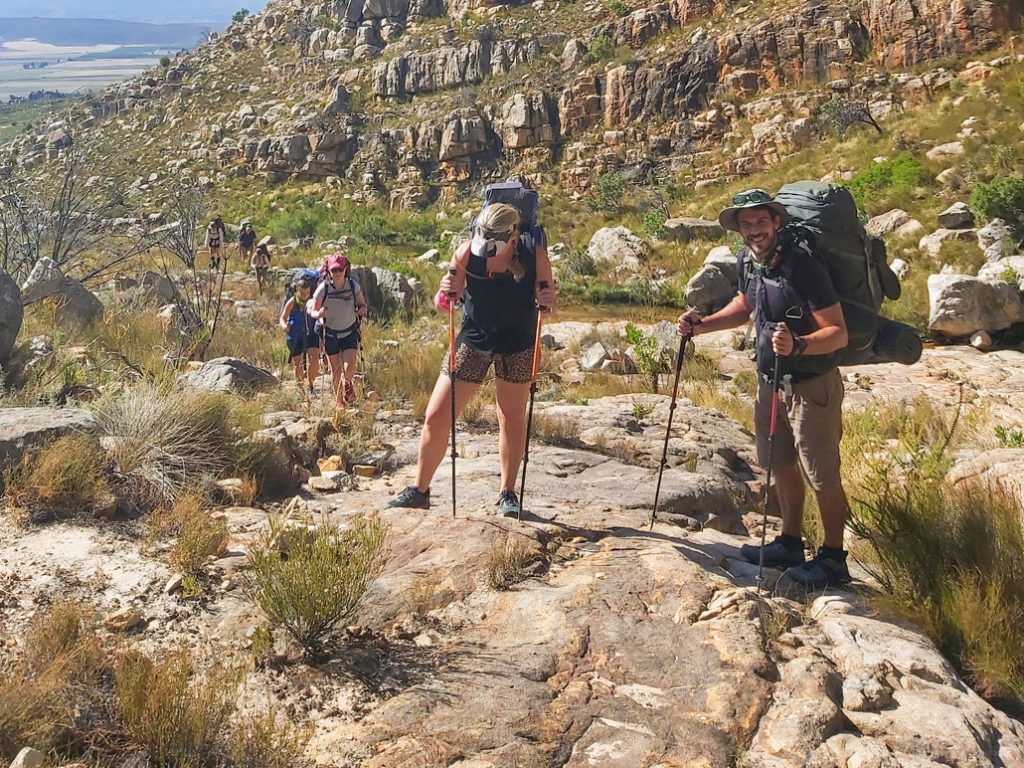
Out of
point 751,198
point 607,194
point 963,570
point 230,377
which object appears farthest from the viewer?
point 607,194

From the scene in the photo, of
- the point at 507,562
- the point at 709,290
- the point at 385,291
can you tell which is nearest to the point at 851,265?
the point at 507,562

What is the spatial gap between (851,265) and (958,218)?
523 inches

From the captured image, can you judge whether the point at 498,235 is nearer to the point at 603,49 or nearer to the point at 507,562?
the point at 507,562

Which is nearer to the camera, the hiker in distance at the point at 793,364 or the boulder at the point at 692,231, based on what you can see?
the hiker in distance at the point at 793,364

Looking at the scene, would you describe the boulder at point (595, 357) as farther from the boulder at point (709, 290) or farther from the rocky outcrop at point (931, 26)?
the rocky outcrop at point (931, 26)

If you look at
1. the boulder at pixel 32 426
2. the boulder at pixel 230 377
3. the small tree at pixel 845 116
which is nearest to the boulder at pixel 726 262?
the boulder at pixel 230 377

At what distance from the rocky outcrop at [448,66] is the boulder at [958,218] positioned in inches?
1037

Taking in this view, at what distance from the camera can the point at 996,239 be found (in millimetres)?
13336

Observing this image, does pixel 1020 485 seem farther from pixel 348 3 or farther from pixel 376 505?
pixel 348 3

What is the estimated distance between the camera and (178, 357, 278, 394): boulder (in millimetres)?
6414

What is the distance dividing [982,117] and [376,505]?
2143 centimetres

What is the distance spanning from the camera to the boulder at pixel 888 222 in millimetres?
16094

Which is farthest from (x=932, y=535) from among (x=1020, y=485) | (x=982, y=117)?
(x=982, y=117)

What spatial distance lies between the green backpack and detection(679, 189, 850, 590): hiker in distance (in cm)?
8
